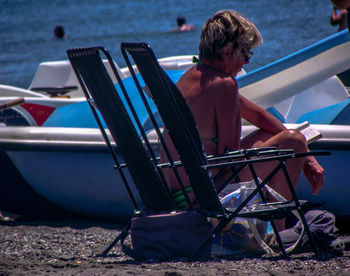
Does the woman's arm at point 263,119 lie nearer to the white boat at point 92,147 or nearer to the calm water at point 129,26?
the white boat at point 92,147

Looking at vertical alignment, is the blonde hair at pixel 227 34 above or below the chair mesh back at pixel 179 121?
above

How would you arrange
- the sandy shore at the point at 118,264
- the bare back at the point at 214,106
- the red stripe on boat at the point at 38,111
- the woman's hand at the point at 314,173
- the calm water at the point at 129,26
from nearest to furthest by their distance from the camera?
the sandy shore at the point at 118,264 → the bare back at the point at 214,106 → the woman's hand at the point at 314,173 → the red stripe on boat at the point at 38,111 → the calm water at the point at 129,26

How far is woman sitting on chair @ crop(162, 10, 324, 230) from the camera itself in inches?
139

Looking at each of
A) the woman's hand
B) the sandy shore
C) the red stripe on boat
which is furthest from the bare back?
the red stripe on boat

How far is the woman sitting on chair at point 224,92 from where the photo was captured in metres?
3.54

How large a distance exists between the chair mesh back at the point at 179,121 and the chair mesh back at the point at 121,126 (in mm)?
247

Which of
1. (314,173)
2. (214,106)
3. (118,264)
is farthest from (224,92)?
(118,264)

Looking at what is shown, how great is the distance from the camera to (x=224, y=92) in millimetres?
3514

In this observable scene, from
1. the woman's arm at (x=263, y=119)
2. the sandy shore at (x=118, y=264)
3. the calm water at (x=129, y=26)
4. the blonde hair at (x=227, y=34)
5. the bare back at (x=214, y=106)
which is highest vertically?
the blonde hair at (x=227, y=34)

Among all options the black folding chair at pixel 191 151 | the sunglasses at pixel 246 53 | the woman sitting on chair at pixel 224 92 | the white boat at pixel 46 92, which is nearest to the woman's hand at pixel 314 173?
the woman sitting on chair at pixel 224 92

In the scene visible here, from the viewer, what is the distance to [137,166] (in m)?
3.64

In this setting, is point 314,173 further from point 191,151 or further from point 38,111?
point 38,111

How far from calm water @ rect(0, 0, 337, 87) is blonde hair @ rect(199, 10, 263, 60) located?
20.4 meters

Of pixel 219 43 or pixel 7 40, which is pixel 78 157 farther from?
pixel 7 40
